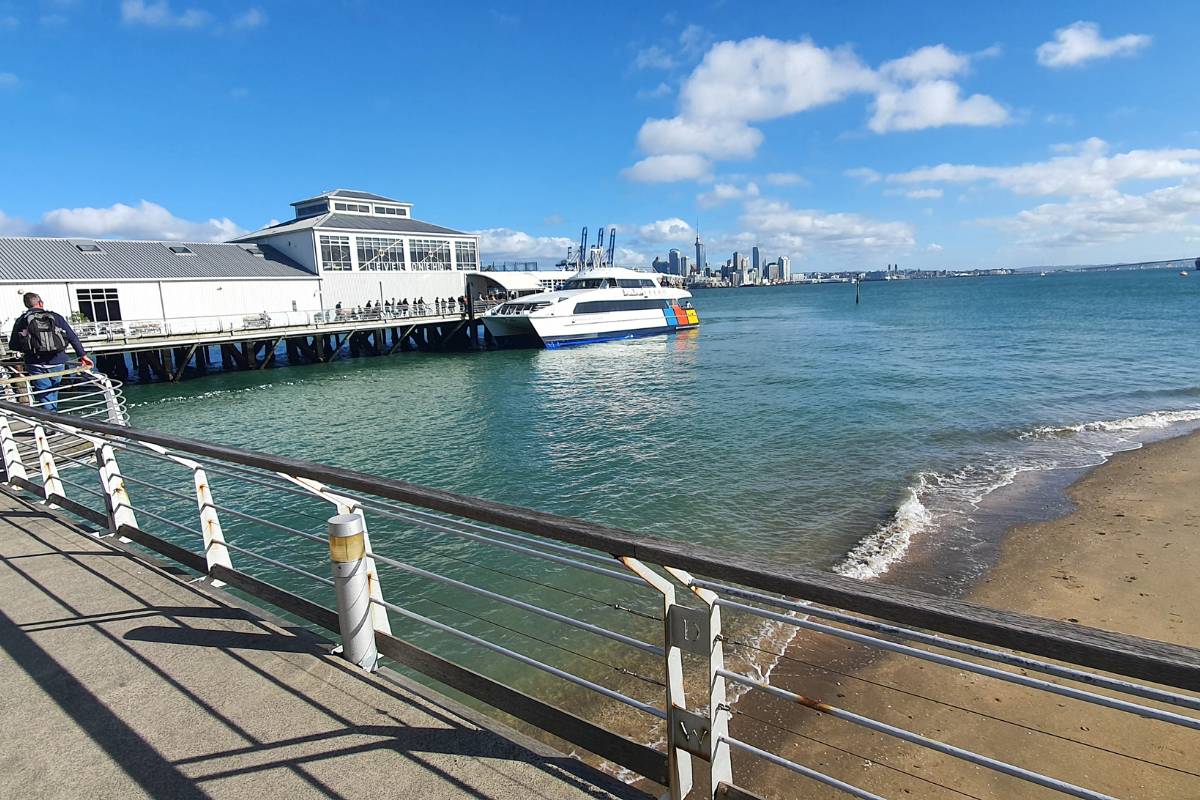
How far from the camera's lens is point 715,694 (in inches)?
96.2

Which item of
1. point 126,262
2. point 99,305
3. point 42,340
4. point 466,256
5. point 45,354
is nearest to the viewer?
point 42,340

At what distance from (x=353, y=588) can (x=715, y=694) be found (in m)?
2.07

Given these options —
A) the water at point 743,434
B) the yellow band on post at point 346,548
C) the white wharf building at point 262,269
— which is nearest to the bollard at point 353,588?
the yellow band on post at point 346,548

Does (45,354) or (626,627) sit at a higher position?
(45,354)

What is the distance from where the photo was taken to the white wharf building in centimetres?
3403

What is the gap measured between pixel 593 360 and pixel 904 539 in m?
29.3

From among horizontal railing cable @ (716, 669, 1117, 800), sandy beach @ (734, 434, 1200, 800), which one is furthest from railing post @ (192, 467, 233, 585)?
sandy beach @ (734, 434, 1200, 800)

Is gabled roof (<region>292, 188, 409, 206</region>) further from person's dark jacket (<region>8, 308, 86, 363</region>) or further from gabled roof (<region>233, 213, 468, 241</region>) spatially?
person's dark jacket (<region>8, 308, 86, 363</region>)

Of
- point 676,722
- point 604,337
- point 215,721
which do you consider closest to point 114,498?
point 215,721

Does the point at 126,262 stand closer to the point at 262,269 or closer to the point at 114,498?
the point at 262,269

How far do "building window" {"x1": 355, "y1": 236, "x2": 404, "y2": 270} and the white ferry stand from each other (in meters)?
8.77

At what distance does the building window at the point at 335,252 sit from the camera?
46.2 meters

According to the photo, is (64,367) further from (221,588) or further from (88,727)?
(88,727)

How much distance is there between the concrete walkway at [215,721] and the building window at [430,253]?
166 ft
